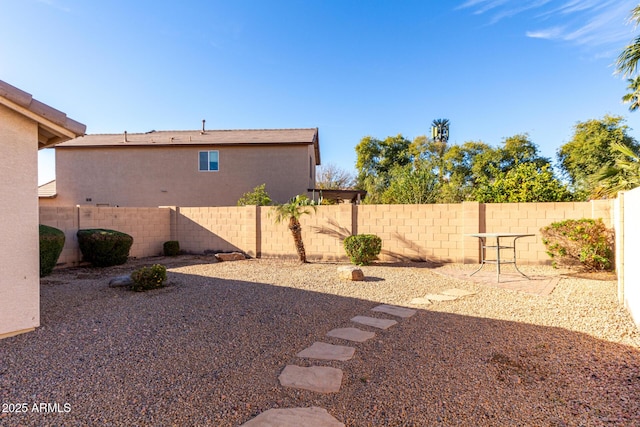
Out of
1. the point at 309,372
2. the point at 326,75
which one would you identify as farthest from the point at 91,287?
the point at 326,75

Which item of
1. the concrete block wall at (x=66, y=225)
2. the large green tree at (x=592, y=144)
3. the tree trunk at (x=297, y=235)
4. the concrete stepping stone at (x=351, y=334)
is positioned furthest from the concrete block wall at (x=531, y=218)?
Result: the large green tree at (x=592, y=144)

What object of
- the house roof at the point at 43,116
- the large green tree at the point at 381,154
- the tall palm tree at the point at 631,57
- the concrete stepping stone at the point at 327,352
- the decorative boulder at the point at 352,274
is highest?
the large green tree at the point at 381,154

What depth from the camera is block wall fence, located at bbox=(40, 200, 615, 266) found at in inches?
378

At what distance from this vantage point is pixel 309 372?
A: 3205mm

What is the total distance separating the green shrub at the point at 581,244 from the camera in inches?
325

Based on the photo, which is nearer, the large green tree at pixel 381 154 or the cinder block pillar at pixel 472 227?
the cinder block pillar at pixel 472 227

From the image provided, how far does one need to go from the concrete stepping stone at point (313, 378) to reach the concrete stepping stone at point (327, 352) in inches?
10.6

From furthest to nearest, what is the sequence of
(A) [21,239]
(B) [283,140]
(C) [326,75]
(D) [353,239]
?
(B) [283,140]
(C) [326,75]
(D) [353,239]
(A) [21,239]

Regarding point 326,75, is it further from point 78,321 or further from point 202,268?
point 78,321

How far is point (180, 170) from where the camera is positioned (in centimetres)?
1844

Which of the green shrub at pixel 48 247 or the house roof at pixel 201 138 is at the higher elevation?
the house roof at pixel 201 138

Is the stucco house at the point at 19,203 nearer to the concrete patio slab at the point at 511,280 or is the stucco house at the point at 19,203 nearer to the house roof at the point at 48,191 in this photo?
the concrete patio slab at the point at 511,280

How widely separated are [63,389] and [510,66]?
641 inches

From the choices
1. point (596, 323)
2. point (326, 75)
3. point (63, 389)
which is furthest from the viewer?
point (326, 75)
